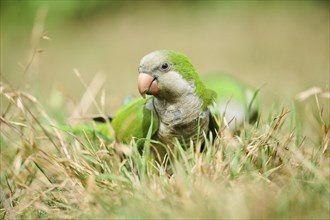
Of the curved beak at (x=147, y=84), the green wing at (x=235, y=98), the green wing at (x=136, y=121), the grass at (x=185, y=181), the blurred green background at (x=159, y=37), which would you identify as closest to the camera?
the grass at (x=185, y=181)

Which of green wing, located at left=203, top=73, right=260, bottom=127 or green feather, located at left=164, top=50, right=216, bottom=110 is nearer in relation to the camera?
green feather, located at left=164, top=50, right=216, bottom=110

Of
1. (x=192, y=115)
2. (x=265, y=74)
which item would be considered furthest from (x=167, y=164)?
(x=265, y=74)

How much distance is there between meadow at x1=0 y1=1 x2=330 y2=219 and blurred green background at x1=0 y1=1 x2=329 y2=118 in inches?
0.9

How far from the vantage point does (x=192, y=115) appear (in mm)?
2246

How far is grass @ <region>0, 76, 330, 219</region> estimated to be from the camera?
1.69m

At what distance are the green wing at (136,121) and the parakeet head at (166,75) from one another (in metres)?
0.09

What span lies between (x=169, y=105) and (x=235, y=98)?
1.82 feet

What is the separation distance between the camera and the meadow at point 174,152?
177 cm

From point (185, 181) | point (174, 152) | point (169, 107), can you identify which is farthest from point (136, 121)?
point (185, 181)

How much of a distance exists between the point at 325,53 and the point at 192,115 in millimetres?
2879

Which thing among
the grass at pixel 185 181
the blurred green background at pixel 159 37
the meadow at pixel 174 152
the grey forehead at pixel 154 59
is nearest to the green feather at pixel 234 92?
the meadow at pixel 174 152

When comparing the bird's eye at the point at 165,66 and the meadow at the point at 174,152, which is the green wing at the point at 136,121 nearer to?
the meadow at the point at 174,152

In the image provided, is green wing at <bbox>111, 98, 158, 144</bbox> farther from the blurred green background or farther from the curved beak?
the blurred green background

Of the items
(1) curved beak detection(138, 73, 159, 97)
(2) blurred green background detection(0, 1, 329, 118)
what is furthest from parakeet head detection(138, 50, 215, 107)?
(2) blurred green background detection(0, 1, 329, 118)
